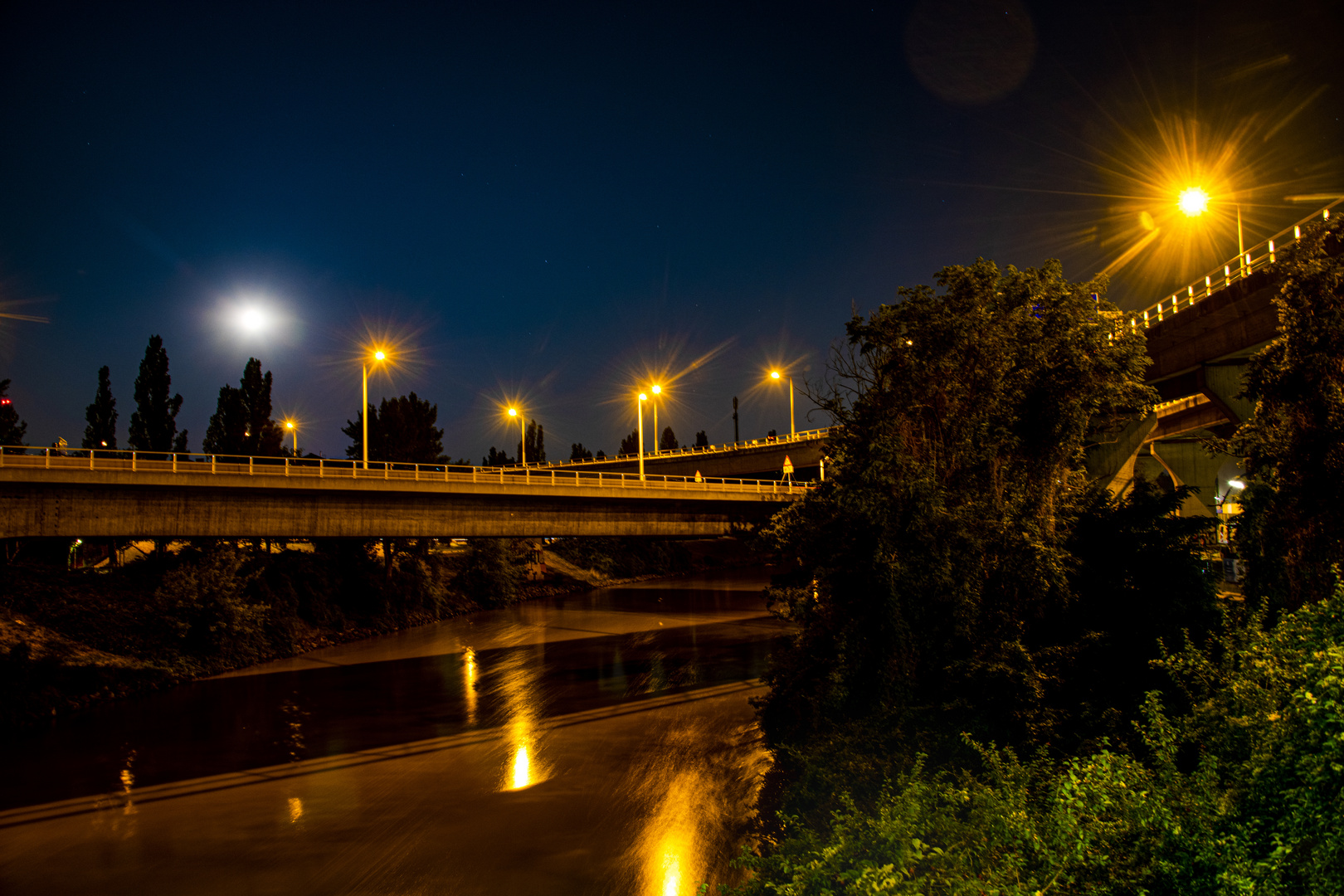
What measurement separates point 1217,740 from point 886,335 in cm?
1263

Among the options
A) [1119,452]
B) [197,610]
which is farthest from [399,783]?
[1119,452]

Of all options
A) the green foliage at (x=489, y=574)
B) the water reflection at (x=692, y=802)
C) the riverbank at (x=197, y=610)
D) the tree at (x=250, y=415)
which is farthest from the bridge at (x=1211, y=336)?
the tree at (x=250, y=415)

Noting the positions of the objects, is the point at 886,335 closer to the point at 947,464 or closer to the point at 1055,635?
the point at 947,464

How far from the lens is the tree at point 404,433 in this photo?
66.8m

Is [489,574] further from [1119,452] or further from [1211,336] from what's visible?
[1211,336]

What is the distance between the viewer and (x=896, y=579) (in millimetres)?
16781

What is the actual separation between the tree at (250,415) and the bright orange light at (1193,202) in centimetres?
6117

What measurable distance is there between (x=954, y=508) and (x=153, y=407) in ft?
206

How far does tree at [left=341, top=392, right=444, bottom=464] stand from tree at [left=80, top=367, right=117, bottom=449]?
19698 millimetres

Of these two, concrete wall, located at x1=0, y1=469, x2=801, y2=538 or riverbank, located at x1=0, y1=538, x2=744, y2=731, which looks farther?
riverbank, located at x1=0, y1=538, x2=744, y2=731

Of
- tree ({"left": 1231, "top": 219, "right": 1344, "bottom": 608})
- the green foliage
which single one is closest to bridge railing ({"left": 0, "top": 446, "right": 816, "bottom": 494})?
tree ({"left": 1231, "top": 219, "right": 1344, "bottom": 608})

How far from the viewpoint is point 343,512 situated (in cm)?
3347

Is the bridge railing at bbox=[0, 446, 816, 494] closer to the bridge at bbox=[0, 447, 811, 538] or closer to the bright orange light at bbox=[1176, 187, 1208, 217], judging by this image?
the bridge at bbox=[0, 447, 811, 538]

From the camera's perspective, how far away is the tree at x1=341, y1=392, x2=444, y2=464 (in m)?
66.8
